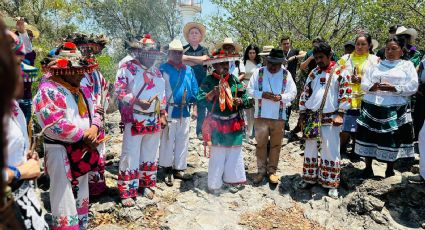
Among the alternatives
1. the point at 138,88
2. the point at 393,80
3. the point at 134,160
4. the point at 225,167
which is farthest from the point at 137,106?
the point at 393,80

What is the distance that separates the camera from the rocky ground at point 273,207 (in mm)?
4602

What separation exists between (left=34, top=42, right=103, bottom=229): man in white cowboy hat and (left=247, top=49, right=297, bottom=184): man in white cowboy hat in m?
2.77

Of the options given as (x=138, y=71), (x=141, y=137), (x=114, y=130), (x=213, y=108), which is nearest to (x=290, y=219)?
(x=213, y=108)

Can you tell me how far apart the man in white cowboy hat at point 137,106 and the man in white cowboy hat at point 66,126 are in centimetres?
99

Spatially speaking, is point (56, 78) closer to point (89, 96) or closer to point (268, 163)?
point (89, 96)

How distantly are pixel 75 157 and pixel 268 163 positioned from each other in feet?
10.9

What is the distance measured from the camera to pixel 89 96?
3.65 m

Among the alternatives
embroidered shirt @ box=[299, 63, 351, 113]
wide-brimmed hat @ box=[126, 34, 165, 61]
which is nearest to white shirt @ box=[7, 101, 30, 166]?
wide-brimmed hat @ box=[126, 34, 165, 61]

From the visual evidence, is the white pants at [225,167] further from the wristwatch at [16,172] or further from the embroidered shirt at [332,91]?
the wristwatch at [16,172]

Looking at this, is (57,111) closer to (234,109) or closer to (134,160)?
(134,160)

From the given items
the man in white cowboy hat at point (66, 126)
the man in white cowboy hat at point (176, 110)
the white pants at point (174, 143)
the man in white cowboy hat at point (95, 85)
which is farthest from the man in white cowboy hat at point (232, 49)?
the man in white cowboy hat at point (66, 126)

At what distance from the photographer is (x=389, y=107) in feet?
16.7

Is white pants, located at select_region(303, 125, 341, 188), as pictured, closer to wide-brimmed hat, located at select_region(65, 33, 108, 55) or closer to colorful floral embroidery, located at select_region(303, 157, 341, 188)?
colorful floral embroidery, located at select_region(303, 157, 341, 188)

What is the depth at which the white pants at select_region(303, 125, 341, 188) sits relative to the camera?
5219mm
